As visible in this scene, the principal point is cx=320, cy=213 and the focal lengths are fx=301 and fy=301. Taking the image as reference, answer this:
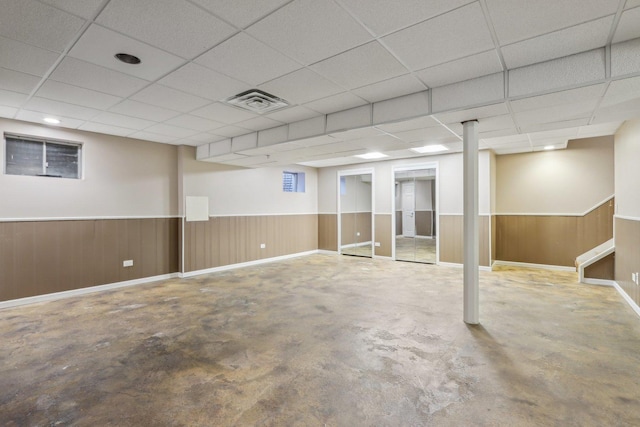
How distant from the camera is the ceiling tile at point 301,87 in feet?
9.39

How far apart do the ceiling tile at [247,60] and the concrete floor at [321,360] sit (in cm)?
261

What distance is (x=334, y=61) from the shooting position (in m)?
2.57

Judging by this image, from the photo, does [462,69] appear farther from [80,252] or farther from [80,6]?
[80,252]

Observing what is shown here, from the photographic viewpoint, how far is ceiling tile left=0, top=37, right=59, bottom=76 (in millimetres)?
2307

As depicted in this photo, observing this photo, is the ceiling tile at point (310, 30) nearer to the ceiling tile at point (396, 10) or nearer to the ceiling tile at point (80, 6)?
the ceiling tile at point (396, 10)

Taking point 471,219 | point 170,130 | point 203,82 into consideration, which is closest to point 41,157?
point 170,130

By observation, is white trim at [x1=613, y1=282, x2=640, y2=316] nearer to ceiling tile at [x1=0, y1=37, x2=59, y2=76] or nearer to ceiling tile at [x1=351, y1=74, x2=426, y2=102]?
ceiling tile at [x1=351, y1=74, x2=426, y2=102]

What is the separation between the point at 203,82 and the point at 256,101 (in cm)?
65

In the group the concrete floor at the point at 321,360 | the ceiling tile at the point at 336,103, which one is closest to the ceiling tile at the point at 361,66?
the ceiling tile at the point at 336,103

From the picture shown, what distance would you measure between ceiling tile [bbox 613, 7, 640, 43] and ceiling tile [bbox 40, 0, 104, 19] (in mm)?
3282

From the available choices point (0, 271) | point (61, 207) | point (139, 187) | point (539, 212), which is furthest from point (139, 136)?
point (539, 212)

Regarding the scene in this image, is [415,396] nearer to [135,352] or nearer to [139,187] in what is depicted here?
[135,352]

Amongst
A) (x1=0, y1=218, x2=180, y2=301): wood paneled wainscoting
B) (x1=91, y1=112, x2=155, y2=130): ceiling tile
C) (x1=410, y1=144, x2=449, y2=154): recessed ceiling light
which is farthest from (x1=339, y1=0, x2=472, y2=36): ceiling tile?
(x1=0, y1=218, x2=180, y2=301): wood paneled wainscoting

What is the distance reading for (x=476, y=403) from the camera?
210cm
